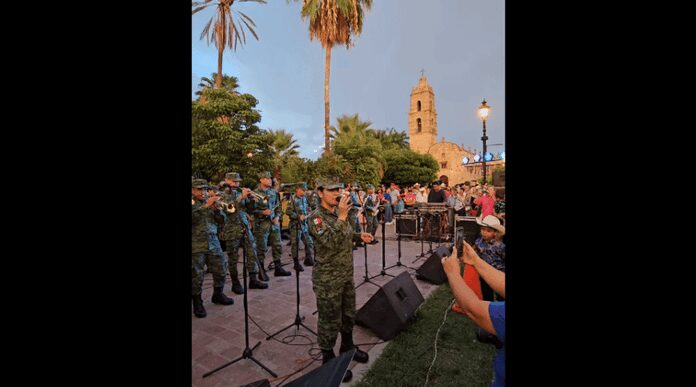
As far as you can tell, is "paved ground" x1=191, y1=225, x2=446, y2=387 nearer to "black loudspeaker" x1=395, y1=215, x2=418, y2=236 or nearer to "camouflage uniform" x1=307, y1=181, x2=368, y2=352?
"camouflage uniform" x1=307, y1=181, x2=368, y2=352

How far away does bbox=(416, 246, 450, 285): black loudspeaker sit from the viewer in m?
7.00

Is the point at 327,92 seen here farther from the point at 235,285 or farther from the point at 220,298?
the point at 220,298

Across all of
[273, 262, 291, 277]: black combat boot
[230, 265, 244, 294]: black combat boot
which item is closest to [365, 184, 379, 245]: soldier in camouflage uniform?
[273, 262, 291, 277]: black combat boot

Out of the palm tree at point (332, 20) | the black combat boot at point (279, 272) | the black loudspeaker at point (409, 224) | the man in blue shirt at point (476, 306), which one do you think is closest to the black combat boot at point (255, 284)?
the black combat boot at point (279, 272)

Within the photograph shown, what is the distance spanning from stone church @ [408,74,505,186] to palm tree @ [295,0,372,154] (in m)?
38.6

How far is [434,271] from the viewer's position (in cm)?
712

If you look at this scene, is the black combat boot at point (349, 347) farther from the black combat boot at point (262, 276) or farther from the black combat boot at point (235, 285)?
the black combat boot at point (262, 276)

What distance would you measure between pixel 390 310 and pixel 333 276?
1365 mm

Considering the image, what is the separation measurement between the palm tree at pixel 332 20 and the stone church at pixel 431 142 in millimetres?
→ 38600
